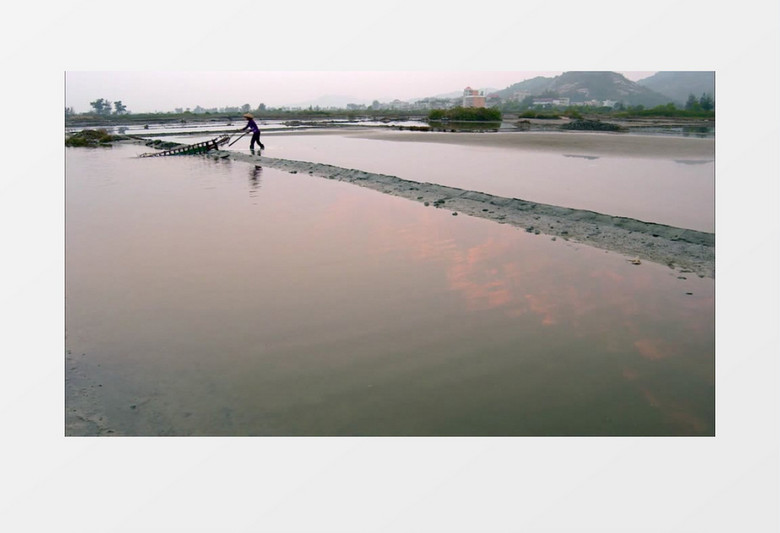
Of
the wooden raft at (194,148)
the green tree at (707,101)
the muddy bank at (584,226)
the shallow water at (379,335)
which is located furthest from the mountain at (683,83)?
the wooden raft at (194,148)

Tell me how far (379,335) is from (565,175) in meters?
11.0

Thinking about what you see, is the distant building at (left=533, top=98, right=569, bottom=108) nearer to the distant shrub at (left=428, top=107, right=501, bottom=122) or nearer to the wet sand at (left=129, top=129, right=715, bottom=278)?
the wet sand at (left=129, top=129, right=715, bottom=278)

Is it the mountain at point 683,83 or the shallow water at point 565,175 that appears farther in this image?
the shallow water at point 565,175

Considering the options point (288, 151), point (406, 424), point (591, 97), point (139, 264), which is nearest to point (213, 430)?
point (406, 424)

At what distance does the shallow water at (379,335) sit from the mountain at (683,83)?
2.30 meters

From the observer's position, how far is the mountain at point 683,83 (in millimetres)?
6059

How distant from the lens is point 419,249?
27.4 feet

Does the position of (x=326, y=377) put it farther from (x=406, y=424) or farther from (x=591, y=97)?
(x=591, y=97)

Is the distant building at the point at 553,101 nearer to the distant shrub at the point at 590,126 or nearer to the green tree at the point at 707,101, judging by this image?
the green tree at the point at 707,101

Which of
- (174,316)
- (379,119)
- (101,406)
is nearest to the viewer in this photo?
(101,406)

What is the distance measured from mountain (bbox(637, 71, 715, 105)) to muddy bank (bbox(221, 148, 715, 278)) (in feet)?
6.57

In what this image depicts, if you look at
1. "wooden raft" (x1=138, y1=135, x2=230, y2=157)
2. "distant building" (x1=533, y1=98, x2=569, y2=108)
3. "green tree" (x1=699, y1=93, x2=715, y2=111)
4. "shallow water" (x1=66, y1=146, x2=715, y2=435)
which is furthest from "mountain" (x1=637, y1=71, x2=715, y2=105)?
"wooden raft" (x1=138, y1=135, x2=230, y2=157)
